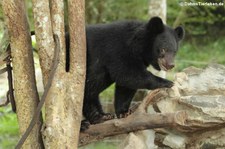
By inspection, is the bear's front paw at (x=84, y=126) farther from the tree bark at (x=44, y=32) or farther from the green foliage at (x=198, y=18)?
the green foliage at (x=198, y=18)

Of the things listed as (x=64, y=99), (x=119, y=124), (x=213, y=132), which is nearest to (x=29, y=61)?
(x=64, y=99)

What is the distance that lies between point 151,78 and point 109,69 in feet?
1.46

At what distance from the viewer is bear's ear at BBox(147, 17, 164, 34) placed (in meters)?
4.75

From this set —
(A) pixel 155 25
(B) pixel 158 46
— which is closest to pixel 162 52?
(B) pixel 158 46

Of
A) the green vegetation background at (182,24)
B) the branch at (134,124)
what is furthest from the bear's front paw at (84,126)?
the green vegetation background at (182,24)

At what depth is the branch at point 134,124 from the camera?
13.5ft

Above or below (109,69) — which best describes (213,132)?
below

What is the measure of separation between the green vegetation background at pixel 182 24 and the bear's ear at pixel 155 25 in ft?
5.27

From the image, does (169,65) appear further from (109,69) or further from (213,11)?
(213,11)

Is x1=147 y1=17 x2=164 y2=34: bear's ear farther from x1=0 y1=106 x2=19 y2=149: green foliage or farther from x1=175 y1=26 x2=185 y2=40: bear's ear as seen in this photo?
x1=0 y1=106 x2=19 y2=149: green foliage

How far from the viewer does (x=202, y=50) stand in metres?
17.1

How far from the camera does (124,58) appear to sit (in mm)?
4629

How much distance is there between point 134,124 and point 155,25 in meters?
1.21

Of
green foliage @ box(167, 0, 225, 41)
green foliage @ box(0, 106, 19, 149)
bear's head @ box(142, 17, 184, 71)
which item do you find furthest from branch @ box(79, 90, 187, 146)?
green foliage @ box(167, 0, 225, 41)
